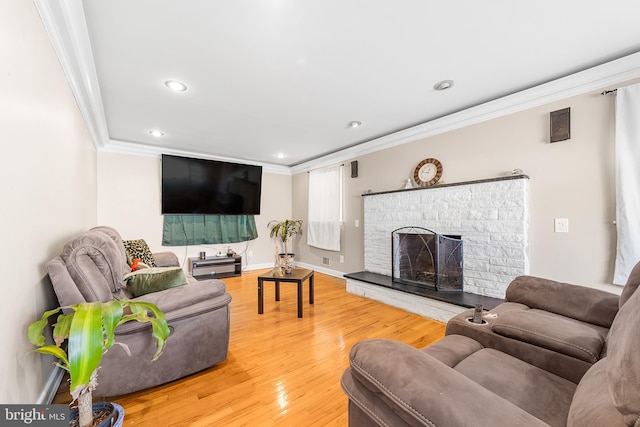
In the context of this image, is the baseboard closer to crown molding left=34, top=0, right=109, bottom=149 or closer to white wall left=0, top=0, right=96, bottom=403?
white wall left=0, top=0, right=96, bottom=403

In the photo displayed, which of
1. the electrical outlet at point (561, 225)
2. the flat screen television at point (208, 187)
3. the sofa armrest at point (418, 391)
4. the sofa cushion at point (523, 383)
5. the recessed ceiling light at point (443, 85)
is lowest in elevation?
the sofa cushion at point (523, 383)

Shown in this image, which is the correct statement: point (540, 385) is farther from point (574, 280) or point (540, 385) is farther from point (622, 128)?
point (622, 128)

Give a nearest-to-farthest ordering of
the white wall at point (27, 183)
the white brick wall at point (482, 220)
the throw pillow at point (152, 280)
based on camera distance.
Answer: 1. the white wall at point (27, 183)
2. the throw pillow at point (152, 280)
3. the white brick wall at point (482, 220)

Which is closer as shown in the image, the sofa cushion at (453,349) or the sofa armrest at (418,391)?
the sofa armrest at (418,391)

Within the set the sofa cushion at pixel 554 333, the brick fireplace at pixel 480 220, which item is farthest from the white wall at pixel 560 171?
the sofa cushion at pixel 554 333

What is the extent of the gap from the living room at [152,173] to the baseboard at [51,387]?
67mm

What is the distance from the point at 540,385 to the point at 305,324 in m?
2.00

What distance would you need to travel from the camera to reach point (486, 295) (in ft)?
9.04

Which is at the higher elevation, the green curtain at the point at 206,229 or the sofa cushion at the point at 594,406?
the green curtain at the point at 206,229

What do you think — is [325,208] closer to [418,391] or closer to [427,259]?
[427,259]

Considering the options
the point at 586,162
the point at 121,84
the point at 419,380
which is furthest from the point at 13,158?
the point at 586,162

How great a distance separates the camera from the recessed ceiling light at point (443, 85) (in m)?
2.39

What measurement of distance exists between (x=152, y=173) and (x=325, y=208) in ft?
10.0

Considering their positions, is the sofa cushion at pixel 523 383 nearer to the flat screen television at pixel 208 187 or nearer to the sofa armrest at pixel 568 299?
the sofa armrest at pixel 568 299
